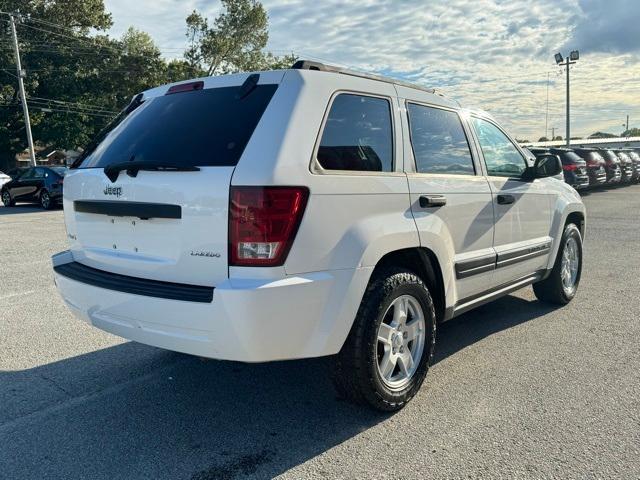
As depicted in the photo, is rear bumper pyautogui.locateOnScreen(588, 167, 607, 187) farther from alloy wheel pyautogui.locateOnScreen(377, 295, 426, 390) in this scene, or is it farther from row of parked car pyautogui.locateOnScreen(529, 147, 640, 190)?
alloy wheel pyautogui.locateOnScreen(377, 295, 426, 390)

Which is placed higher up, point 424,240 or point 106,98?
point 106,98

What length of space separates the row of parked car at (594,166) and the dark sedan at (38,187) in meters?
14.9

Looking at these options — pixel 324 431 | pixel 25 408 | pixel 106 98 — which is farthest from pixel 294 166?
pixel 106 98

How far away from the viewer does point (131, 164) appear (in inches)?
119

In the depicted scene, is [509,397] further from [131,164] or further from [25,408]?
[25,408]

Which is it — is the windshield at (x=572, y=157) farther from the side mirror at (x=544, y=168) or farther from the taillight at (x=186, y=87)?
the taillight at (x=186, y=87)

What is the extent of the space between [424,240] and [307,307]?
1031 mm

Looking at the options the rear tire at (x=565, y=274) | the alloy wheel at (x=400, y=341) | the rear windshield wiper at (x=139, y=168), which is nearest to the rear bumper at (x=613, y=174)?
the rear tire at (x=565, y=274)

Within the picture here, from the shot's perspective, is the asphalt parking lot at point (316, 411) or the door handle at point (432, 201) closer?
the asphalt parking lot at point (316, 411)

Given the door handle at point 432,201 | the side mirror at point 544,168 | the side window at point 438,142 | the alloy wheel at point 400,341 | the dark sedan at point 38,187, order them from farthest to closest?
the dark sedan at point 38,187, the side mirror at point 544,168, the side window at point 438,142, the door handle at point 432,201, the alloy wheel at point 400,341

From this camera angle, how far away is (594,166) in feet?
67.9

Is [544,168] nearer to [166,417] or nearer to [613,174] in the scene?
[166,417]

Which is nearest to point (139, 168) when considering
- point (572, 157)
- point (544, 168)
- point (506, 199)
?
point (506, 199)

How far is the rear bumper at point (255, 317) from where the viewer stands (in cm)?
260
